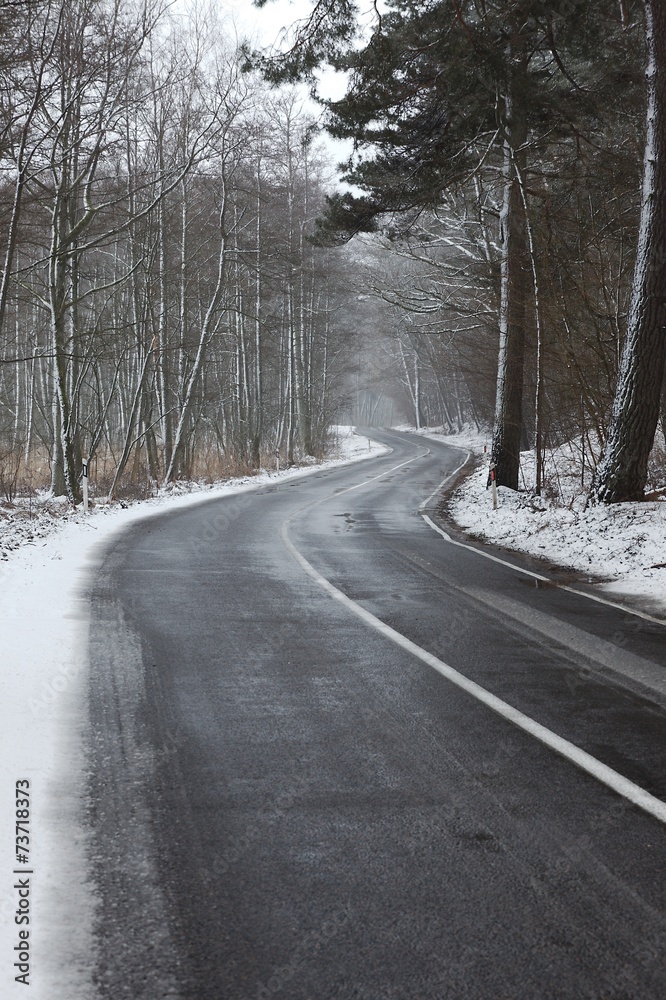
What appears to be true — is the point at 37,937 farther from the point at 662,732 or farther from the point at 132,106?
the point at 132,106

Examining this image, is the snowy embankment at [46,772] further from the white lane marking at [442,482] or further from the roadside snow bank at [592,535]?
the white lane marking at [442,482]

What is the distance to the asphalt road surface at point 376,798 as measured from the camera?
2525 millimetres

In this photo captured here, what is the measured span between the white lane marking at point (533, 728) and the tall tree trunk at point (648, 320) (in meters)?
6.32

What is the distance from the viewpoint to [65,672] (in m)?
5.61

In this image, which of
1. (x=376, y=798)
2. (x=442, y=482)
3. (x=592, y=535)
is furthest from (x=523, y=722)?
(x=442, y=482)

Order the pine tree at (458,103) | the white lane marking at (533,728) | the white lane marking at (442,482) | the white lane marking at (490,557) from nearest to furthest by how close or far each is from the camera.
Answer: the white lane marking at (533,728)
the white lane marking at (490,557)
the pine tree at (458,103)
the white lane marking at (442,482)

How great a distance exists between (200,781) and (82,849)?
0.79 metres

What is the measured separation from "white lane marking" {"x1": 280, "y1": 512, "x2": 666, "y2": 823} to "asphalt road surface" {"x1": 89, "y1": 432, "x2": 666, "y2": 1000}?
0.02m

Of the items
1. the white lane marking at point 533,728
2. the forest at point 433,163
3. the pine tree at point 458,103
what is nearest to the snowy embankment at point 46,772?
the white lane marking at point 533,728

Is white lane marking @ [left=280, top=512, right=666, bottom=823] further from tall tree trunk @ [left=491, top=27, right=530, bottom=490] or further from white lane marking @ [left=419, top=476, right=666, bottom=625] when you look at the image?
tall tree trunk @ [left=491, top=27, right=530, bottom=490]

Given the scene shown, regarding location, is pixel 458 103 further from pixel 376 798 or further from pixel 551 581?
pixel 376 798

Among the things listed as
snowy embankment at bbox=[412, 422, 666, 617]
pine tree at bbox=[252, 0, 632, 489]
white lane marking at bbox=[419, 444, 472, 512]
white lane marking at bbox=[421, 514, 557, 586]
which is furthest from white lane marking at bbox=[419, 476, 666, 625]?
pine tree at bbox=[252, 0, 632, 489]

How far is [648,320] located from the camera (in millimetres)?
11859

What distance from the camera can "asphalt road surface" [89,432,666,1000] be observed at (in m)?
2.53
